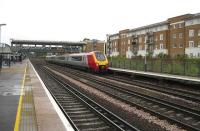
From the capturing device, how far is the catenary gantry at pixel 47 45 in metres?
104

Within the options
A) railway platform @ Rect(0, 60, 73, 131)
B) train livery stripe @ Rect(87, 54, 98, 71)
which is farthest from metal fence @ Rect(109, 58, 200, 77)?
railway platform @ Rect(0, 60, 73, 131)

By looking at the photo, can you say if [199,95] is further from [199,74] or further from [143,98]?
[199,74]

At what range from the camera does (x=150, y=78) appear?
97.2 feet

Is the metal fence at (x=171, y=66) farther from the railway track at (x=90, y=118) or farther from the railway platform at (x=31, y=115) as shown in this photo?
the railway platform at (x=31, y=115)

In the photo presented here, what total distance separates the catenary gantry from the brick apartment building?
1558 cm

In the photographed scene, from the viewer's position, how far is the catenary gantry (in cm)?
10417

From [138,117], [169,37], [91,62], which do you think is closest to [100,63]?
[91,62]

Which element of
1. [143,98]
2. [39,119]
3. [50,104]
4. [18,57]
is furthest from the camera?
[18,57]

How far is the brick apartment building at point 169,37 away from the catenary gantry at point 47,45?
15.6 m

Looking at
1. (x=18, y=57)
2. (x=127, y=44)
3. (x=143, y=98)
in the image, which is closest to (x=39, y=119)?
(x=143, y=98)

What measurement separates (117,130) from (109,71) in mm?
31614

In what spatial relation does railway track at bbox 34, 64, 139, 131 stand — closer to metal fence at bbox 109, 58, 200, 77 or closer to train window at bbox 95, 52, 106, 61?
metal fence at bbox 109, 58, 200, 77

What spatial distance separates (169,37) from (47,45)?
148ft

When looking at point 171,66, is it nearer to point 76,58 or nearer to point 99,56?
point 99,56
